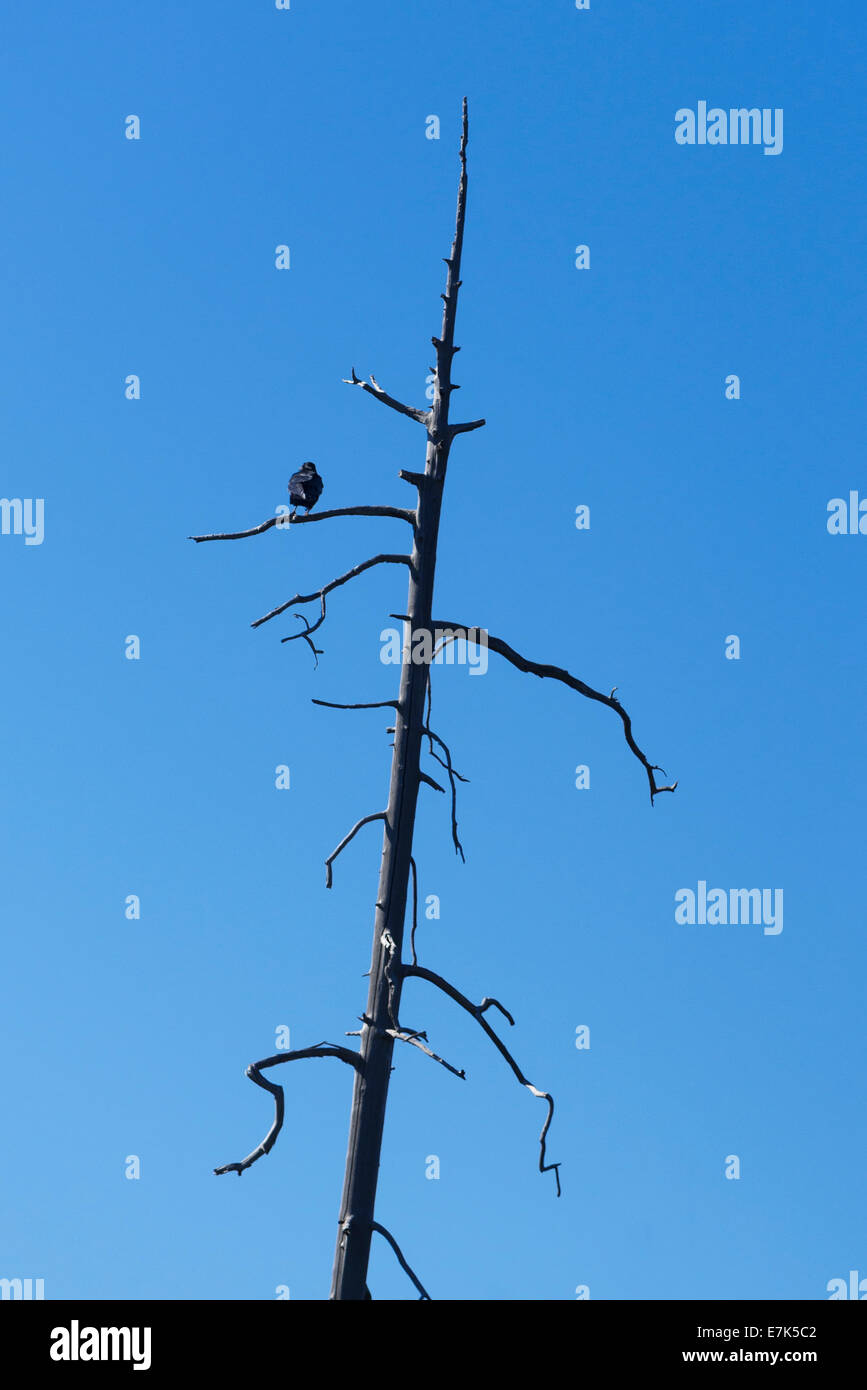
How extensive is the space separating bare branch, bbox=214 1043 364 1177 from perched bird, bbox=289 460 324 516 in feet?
Result: 14.0

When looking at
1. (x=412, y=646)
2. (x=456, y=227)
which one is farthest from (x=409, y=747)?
(x=456, y=227)

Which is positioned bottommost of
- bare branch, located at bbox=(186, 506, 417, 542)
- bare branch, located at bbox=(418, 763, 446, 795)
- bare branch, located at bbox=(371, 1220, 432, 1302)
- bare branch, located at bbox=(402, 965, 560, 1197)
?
bare branch, located at bbox=(371, 1220, 432, 1302)

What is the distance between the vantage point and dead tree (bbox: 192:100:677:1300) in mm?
10258

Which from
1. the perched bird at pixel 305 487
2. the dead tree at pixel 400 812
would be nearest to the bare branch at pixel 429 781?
the dead tree at pixel 400 812

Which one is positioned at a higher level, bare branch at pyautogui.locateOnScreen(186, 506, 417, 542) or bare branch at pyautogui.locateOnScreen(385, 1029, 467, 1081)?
bare branch at pyautogui.locateOnScreen(186, 506, 417, 542)

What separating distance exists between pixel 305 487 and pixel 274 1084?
4.67 m

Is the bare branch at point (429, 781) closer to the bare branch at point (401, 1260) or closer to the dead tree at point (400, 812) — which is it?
the dead tree at point (400, 812)

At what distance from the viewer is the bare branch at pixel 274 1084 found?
968cm

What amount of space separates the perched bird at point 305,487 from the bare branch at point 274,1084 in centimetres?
427

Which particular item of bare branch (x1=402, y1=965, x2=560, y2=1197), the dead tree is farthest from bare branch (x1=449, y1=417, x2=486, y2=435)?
bare branch (x1=402, y1=965, x2=560, y2=1197)

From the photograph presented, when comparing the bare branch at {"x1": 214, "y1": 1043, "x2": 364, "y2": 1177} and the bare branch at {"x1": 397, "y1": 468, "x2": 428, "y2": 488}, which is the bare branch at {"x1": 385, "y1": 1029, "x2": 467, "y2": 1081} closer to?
the bare branch at {"x1": 214, "y1": 1043, "x2": 364, "y2": 1177}
